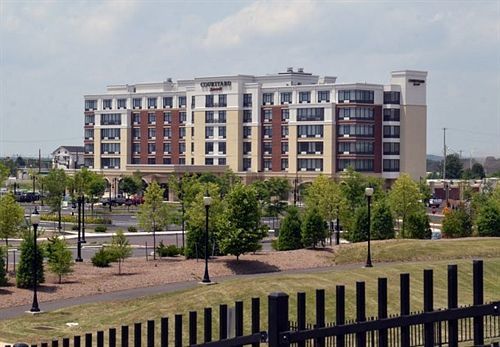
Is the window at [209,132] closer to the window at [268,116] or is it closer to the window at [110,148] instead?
the window at [268,116]

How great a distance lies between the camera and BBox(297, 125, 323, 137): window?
109m

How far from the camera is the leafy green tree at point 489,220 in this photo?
190 feet

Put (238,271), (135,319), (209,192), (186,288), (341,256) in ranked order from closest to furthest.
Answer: (135,319)
(186,288)
(238,271)
(341,256)
(209,192)

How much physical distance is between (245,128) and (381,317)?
358ft

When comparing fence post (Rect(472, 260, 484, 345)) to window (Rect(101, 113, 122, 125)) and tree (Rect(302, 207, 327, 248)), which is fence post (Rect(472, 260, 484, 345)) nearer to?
tree (Rect(302, 207, 327, 248))

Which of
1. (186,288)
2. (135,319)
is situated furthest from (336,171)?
(135,319)

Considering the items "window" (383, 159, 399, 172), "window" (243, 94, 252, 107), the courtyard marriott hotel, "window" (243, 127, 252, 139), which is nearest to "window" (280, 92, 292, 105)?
the courtyard marriott hotel

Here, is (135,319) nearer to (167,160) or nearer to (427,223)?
(427,223)

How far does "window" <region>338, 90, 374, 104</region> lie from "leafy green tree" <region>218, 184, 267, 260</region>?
2346 inches

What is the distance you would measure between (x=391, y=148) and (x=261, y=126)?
16.2 meters

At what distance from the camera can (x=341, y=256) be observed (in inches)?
1955

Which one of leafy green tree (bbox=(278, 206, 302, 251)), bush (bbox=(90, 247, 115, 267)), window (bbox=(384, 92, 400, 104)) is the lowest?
bush (bbox=(90, 247, 115, 267))

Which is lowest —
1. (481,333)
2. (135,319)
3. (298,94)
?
(135,319)

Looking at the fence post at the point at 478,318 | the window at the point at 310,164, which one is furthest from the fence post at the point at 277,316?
the window at the point at 310,164
